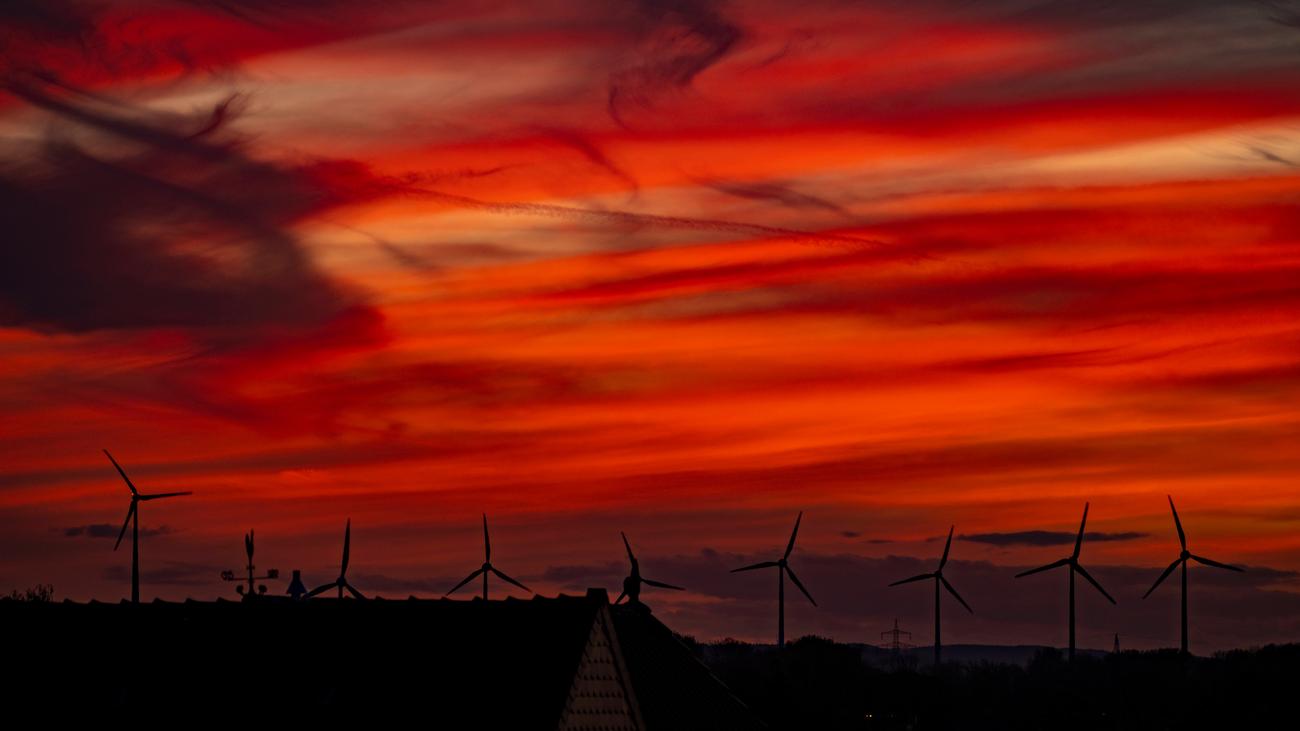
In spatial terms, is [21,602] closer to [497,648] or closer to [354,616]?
[354,616]

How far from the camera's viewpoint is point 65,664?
12081cm

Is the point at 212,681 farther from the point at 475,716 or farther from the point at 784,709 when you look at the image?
the point at 784,709

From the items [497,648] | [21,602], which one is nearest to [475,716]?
[497,648]

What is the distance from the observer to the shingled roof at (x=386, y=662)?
353 feet

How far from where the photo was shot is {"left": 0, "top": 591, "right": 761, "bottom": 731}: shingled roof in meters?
108

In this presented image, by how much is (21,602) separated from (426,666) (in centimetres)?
3350

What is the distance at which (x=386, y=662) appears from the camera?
373 ft

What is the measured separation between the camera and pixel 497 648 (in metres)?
112

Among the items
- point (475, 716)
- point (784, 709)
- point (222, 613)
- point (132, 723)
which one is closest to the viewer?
point (475, 716)

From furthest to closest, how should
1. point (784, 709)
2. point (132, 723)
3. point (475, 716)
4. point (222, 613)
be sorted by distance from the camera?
1. point (784, 709)
2. point (222, 613)
3. point (132, 723)
4. point (475, 716)

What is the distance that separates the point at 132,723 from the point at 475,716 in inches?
870

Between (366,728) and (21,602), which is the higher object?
(21,602)

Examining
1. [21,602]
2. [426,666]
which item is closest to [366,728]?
[426,666]

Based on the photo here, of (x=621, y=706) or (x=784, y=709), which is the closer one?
(x=621, y=706)
